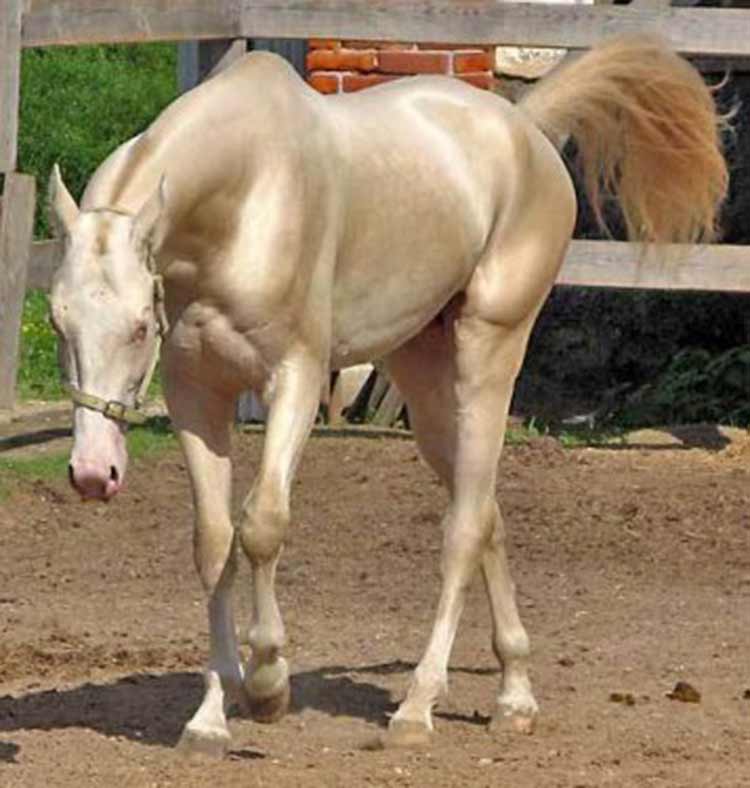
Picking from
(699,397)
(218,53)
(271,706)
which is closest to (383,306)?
(271,706)

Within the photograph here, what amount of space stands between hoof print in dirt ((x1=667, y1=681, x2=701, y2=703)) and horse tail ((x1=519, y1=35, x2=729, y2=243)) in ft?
4.71

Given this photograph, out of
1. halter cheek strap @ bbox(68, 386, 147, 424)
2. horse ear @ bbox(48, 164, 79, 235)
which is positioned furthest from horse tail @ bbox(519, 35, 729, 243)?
halter cheek strap @ bbox(68, 386, 147, 424)

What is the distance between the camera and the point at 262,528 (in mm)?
6535

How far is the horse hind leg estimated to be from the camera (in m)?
7.20

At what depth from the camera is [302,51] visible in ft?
43.5

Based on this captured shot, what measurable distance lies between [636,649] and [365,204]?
1.96 metres

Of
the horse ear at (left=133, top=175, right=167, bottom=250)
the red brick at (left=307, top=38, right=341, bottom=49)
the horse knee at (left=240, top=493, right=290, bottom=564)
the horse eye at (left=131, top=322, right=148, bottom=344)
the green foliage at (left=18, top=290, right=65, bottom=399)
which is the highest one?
the horse ear at (left=133, top=175, right=167, bottom=250)

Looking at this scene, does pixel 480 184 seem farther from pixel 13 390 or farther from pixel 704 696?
pixel 13 390

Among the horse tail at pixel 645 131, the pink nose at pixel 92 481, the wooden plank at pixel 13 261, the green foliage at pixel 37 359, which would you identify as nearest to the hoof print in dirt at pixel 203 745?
the pink nose at pixel 92 481

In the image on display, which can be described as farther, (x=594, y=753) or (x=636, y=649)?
(x=636, y=649)

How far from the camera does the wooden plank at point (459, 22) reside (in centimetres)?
1142

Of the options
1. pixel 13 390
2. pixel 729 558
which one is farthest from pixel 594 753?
pixel 13 390

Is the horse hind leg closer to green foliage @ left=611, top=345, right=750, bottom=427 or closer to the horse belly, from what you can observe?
the horse belly

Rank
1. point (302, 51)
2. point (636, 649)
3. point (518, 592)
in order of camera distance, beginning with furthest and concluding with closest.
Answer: point (302, 51) < point (518, 592) < point (636, 649)
